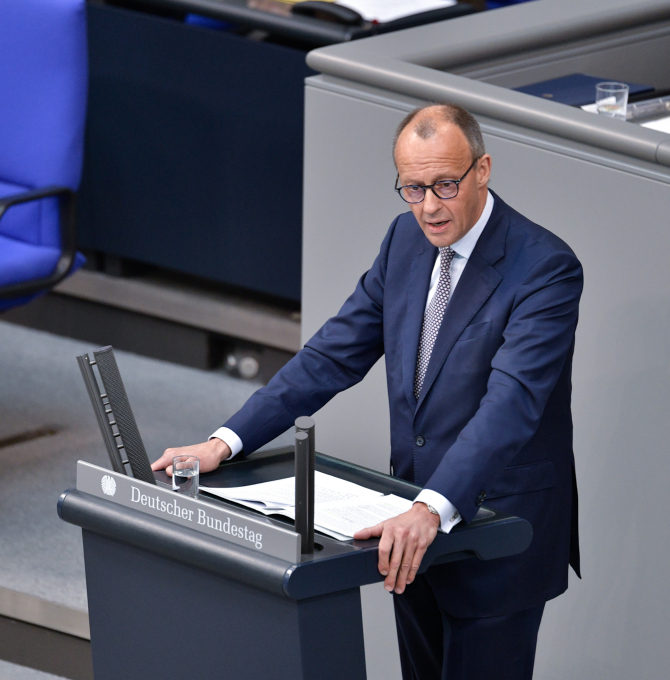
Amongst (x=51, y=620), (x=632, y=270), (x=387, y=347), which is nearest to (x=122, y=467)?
(x=387, y=347)

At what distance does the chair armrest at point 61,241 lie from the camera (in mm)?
3727

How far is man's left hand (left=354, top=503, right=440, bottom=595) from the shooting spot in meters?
1.78

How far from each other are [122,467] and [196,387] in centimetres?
273

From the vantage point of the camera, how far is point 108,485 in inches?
74.3

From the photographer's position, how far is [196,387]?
181 inches

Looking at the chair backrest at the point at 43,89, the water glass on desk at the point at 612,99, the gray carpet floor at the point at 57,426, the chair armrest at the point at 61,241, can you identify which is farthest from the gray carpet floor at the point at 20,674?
the water glass on desk at the point at 612,99

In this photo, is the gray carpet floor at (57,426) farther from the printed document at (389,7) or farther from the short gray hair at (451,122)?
the short gray hair at (451,122)

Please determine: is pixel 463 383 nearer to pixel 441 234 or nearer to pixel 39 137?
pixel 441 234

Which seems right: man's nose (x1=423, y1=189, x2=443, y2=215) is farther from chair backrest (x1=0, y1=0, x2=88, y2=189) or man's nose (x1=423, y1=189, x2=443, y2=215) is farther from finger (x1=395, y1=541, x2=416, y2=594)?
chair backrest (x1=0, y1=0, x2=88, y2=189)

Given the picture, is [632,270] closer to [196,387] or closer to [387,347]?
[387,347]

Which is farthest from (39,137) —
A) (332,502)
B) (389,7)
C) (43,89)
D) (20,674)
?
(332,502)

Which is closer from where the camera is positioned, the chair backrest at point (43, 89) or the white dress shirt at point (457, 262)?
the white dress shirt at point (457, 262)

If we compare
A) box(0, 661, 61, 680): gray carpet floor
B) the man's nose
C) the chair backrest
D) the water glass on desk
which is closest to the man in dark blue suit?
the man's nose

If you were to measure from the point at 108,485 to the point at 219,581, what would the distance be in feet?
0.68
